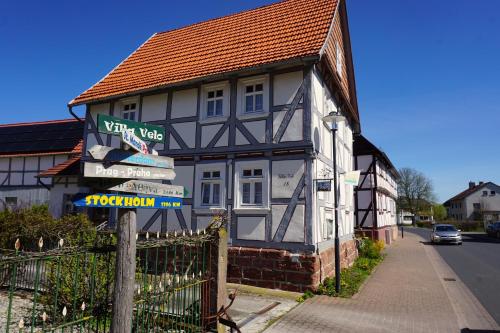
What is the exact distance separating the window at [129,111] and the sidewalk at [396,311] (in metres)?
8.75

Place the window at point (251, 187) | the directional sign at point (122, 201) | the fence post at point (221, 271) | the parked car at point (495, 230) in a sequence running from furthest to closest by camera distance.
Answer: the parked car at point (495, 230), the window at point (251, 187), the fence post at point (221, 271), the directional sign at point (122, 201)

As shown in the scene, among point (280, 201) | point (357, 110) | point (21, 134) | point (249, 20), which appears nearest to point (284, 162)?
point (280, 201)

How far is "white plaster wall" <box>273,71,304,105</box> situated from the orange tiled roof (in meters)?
0.57

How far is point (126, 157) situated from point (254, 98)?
7.92 metres

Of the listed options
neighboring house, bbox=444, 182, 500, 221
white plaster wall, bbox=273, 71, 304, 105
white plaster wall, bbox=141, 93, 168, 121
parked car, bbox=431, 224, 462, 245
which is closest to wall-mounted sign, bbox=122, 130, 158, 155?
white plaster wall, bbox=273, 71, 304, 105

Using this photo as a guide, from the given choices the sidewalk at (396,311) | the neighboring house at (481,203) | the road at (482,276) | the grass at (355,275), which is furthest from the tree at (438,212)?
the sidewalk at (396,311)

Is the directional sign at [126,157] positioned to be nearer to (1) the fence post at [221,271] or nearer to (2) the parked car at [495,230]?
(1) the fence post at [221,271]

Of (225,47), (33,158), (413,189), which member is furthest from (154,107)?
(413,189)

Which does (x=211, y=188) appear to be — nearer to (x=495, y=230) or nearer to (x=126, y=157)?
(x=126, y=157)

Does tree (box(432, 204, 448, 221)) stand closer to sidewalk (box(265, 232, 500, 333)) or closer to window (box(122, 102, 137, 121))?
sidewalk (box(265, 232, 500, 333))

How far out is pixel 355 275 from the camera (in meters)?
12.1

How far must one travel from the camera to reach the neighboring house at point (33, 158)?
23.0 m

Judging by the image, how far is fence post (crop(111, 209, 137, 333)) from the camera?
3.87m

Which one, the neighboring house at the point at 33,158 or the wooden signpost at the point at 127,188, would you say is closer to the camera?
the wooden signpost at the point at 127,188
